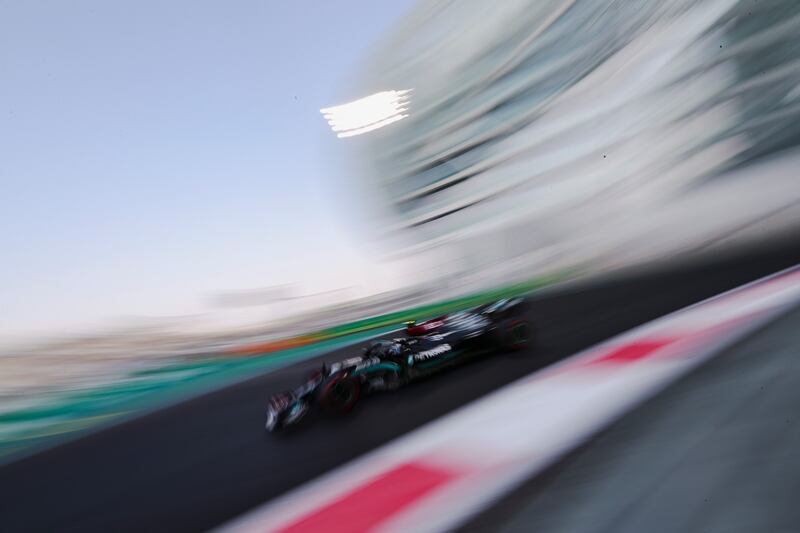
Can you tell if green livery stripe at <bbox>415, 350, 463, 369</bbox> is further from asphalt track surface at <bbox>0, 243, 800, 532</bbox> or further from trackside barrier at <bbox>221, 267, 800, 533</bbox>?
trackside barrier at <bbox>221, 267, 800, 533</bbox>

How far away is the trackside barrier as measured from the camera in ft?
4.00

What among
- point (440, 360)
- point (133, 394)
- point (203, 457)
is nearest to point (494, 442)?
point (440, 360)

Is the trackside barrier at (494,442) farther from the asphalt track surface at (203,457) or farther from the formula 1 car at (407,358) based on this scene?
the formula 1 car at (407,358)

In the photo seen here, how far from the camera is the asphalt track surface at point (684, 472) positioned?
999mm

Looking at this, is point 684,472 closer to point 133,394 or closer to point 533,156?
point 133,394

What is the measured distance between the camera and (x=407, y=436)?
163 cm

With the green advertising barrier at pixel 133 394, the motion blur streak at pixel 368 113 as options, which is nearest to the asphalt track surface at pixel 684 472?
the green advertising barrier at pixel 133 394

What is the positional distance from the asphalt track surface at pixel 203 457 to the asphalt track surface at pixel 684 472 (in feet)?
1.84

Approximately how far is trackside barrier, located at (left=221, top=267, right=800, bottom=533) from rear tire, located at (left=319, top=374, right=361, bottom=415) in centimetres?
18

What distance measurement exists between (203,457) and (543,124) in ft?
6.94

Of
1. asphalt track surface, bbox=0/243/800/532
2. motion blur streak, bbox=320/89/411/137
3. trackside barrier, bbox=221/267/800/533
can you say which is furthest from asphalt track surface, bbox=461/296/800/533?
motion blur streak, bbox=320/89/411/137

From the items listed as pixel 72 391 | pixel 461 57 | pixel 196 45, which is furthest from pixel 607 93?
pixel 72 391

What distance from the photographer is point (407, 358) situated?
1.78 metres

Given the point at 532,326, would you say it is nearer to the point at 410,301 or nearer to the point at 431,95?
the point at 410,301
